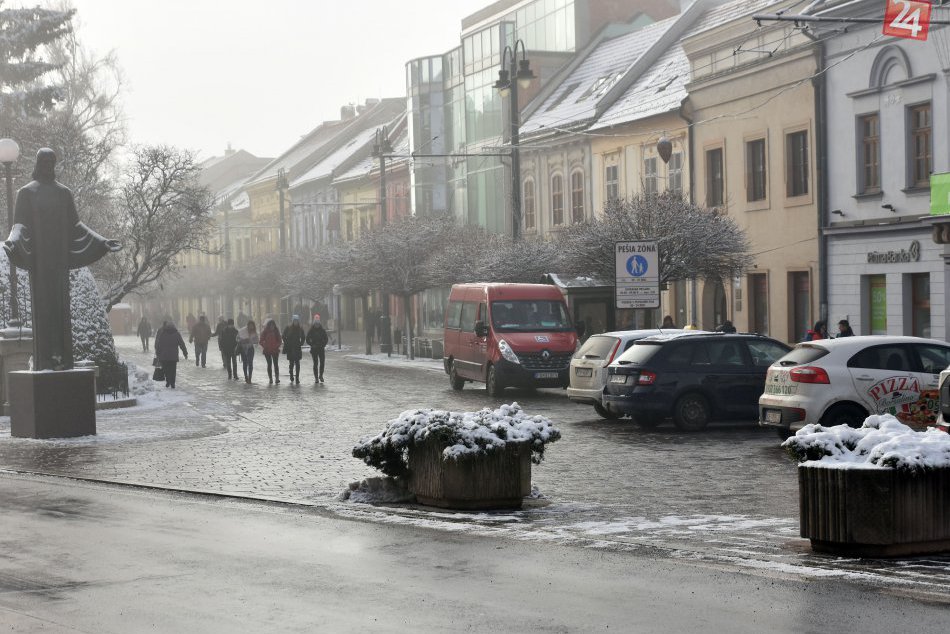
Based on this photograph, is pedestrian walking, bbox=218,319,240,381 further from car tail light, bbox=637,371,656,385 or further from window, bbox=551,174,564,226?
car tail light, bbox=637,371,656,385

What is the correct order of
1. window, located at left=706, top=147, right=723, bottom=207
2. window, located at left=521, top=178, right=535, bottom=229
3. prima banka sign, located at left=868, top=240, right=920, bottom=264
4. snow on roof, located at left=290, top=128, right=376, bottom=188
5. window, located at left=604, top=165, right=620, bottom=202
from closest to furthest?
1. prima banka sign, located at left=868, top=240, right=920, bottom=264
2. window, located at left=706, top=147, right=723, bottom=207
3. window, located at left=604, top=165, right=620, bottom=202
4. window, located at left=521, top=178, right=535, bottom=229
5. snow on roof, located at left=290, top=128, right=376, bottom=188

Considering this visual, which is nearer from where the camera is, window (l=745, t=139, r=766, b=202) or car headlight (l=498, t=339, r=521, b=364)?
car headlight (l=498, t=339, r=521, b=364)

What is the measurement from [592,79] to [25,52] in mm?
19821

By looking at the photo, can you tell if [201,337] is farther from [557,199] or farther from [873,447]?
[873,447]

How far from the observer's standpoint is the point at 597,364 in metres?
23.4

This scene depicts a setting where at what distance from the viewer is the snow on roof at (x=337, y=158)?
83.4 metres

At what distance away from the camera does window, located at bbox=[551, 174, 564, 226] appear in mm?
50688

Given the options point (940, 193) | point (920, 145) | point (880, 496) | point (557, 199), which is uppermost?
point (557, 199)

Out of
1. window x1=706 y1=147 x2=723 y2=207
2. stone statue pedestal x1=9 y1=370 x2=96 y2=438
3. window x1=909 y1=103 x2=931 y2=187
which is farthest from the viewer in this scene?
window x1=706 y1=147 x2=723 y2=207

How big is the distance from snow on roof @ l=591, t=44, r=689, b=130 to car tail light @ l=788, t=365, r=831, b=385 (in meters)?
24.4

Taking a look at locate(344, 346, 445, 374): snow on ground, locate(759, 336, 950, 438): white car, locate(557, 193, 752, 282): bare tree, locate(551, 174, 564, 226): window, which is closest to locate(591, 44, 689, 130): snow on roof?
locate(551, 174, 564, 226): window

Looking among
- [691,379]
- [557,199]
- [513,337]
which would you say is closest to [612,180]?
[557,199]

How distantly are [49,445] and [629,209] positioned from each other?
16782 millimetres

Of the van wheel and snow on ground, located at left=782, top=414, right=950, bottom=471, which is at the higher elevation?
snow on ground, located at left=782, top=414, right=950, bottom=471
